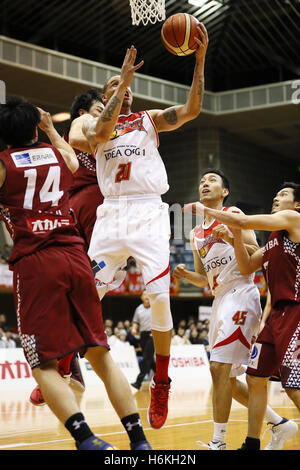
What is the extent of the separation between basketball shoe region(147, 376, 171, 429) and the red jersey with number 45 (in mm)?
1427

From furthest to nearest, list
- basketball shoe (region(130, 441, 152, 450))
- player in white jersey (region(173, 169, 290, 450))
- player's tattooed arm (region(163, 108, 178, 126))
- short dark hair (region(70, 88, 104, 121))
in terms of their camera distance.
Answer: short dark hair (region(70, 88, 104, 121)) → player in white jersey (region(173, 169, 290, 450)) → player's tattooed arm (region(163, 108, 178, 126)) → basketball shoe (region(130, 441, 152, 450))

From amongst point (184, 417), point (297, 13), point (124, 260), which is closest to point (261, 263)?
point (124, 260)

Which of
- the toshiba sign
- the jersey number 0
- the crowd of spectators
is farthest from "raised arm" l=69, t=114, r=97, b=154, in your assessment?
the crowd of spectators

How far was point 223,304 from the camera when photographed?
5480 millimetres

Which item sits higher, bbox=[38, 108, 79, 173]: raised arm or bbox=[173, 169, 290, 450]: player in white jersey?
bbox=[38, 108, 79, 173]: raised arm

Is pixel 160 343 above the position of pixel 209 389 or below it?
above

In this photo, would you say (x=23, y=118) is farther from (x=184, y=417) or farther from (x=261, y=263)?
(x=184, y=417)

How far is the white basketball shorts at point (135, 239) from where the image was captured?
444 centimetres

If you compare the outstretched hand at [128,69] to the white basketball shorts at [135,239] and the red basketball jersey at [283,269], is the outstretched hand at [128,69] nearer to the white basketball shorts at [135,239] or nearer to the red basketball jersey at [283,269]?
the white basketball shorts at [135,239]

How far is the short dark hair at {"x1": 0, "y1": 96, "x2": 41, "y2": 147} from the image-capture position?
3.72m

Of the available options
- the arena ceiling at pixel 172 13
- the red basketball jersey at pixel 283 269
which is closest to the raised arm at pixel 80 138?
the red basketball jersey at pixel 283 269

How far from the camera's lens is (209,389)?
13281mm

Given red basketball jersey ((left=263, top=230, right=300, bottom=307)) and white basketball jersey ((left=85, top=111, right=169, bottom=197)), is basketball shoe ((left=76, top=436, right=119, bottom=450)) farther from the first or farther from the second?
red basketball jersey ((left=263, top=230, right=300, bottom=307))

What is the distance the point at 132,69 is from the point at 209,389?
10214mm
